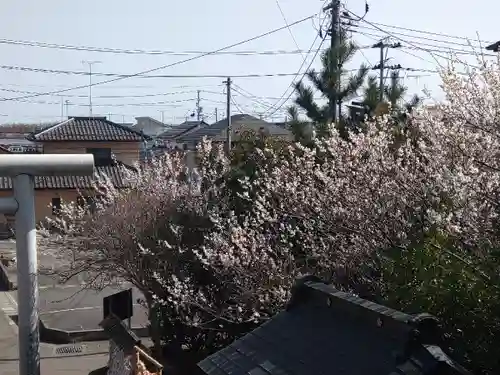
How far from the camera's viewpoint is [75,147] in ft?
103

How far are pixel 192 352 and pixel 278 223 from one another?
316cm

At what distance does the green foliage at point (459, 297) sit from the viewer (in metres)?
4.19

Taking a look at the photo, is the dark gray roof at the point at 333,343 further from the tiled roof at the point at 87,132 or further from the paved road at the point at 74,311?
the tiled roof at the point at 87,132

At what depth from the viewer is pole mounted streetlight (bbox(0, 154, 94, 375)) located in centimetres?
738

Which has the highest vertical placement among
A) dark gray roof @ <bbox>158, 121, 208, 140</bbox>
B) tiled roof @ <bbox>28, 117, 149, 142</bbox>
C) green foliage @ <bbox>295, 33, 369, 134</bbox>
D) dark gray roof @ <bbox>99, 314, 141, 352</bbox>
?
green foliage @ <bbox>295, 33, 369, 134</bbox>

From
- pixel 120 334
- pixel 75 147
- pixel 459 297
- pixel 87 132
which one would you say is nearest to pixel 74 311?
pixel 120 334

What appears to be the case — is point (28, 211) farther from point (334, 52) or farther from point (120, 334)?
point (334, 52)

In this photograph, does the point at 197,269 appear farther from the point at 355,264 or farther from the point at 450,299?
the point at 450,299

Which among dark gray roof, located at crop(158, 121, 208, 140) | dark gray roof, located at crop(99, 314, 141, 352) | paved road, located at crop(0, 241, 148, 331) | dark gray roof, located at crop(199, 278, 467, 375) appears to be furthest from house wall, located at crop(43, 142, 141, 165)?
dark gray roof, located at crop(199, 278, 467, 375)

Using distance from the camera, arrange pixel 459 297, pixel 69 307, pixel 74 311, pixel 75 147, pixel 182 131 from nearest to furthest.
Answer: pixel 459 297 → pixel 74 311 → pixel 69 307 → pixel 75 147 → pixel 182 131

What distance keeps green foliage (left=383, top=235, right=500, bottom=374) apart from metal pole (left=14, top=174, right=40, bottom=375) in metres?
4.41

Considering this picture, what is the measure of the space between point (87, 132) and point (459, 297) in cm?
2921

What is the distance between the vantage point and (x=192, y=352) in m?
10.4

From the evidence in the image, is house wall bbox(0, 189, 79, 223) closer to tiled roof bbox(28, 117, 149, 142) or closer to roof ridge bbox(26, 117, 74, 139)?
tiled roof bbox(28, 117, 149, 142)
